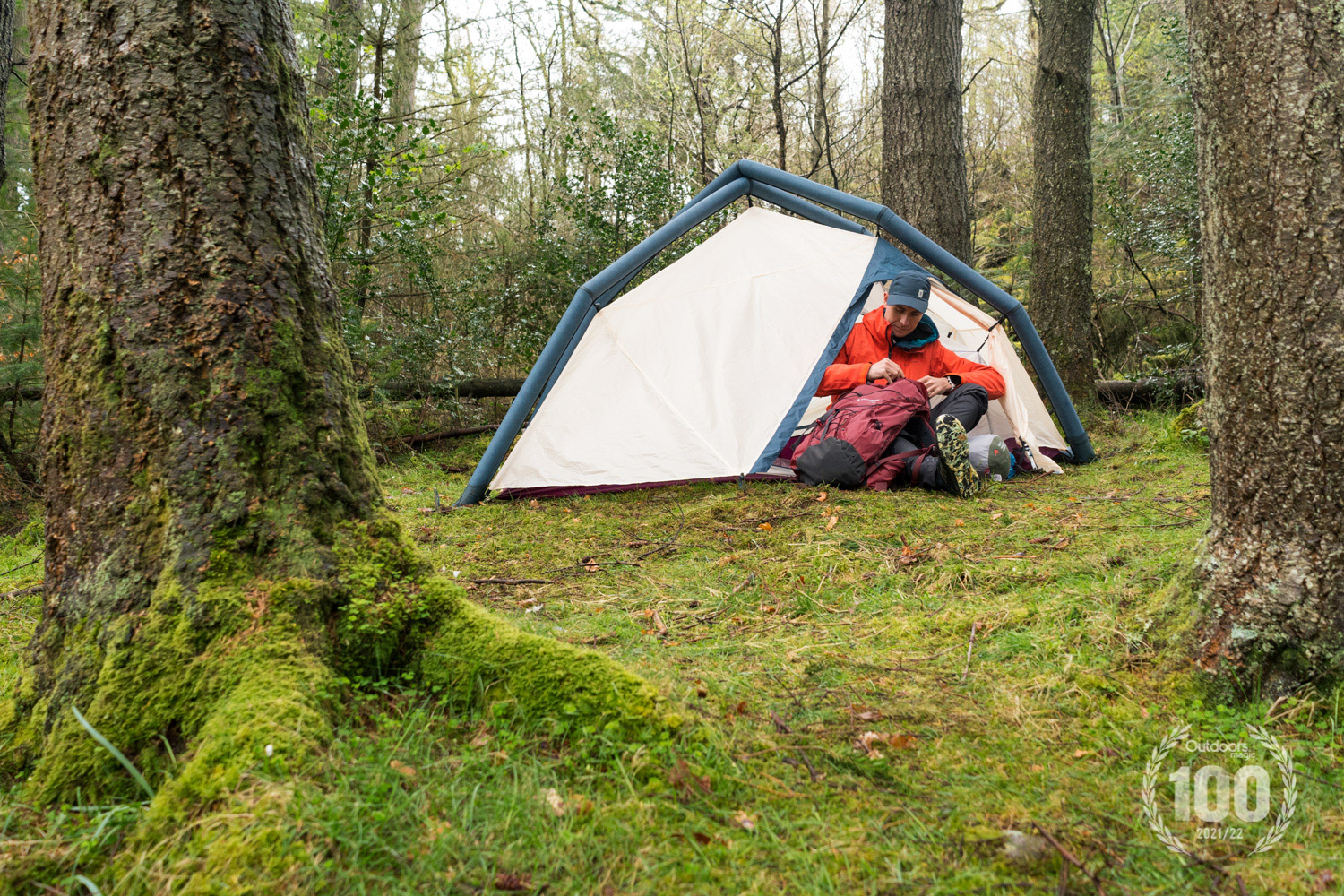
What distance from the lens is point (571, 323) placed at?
476 centimetres

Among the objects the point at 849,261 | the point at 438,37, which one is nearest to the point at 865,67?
the point at 438,37

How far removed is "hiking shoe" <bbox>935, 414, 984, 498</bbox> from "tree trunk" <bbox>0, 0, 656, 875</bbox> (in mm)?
2907

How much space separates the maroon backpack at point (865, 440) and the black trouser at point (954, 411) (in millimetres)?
77

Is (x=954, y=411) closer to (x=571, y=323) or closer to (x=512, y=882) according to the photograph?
(x=571, y=323)

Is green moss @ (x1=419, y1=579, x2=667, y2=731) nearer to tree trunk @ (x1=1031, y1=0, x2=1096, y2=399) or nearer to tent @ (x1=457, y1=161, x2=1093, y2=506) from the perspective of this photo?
tent @ (x1=457, y1=161, x2=1093, y2=506)

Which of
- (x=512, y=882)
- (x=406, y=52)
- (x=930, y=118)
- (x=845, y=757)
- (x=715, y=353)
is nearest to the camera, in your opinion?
(x=512, y=882)

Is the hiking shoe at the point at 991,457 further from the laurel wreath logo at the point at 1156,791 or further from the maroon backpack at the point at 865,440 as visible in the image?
the laurel wreath logo at the point at 1156,791

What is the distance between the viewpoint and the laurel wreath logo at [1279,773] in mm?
1277

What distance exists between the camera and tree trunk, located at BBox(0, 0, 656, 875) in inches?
60.6

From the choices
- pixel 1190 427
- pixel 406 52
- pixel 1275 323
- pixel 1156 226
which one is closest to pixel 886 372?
pixel 1190 427

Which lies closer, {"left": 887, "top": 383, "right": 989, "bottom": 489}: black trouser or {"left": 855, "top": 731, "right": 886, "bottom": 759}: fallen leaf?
{"left": 855, "top": 731, "right": 886, "bottom": 759}: fallen leaf

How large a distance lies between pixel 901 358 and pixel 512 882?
14.4 feet

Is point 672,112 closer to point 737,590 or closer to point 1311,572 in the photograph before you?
point 737,590

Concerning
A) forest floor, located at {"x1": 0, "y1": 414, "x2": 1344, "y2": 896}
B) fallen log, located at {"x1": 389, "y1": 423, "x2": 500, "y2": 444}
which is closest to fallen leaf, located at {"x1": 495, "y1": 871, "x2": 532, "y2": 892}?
forest floor, located at {"x1": 0, "y1": 414, "x2": 1344, "y2": 896}
